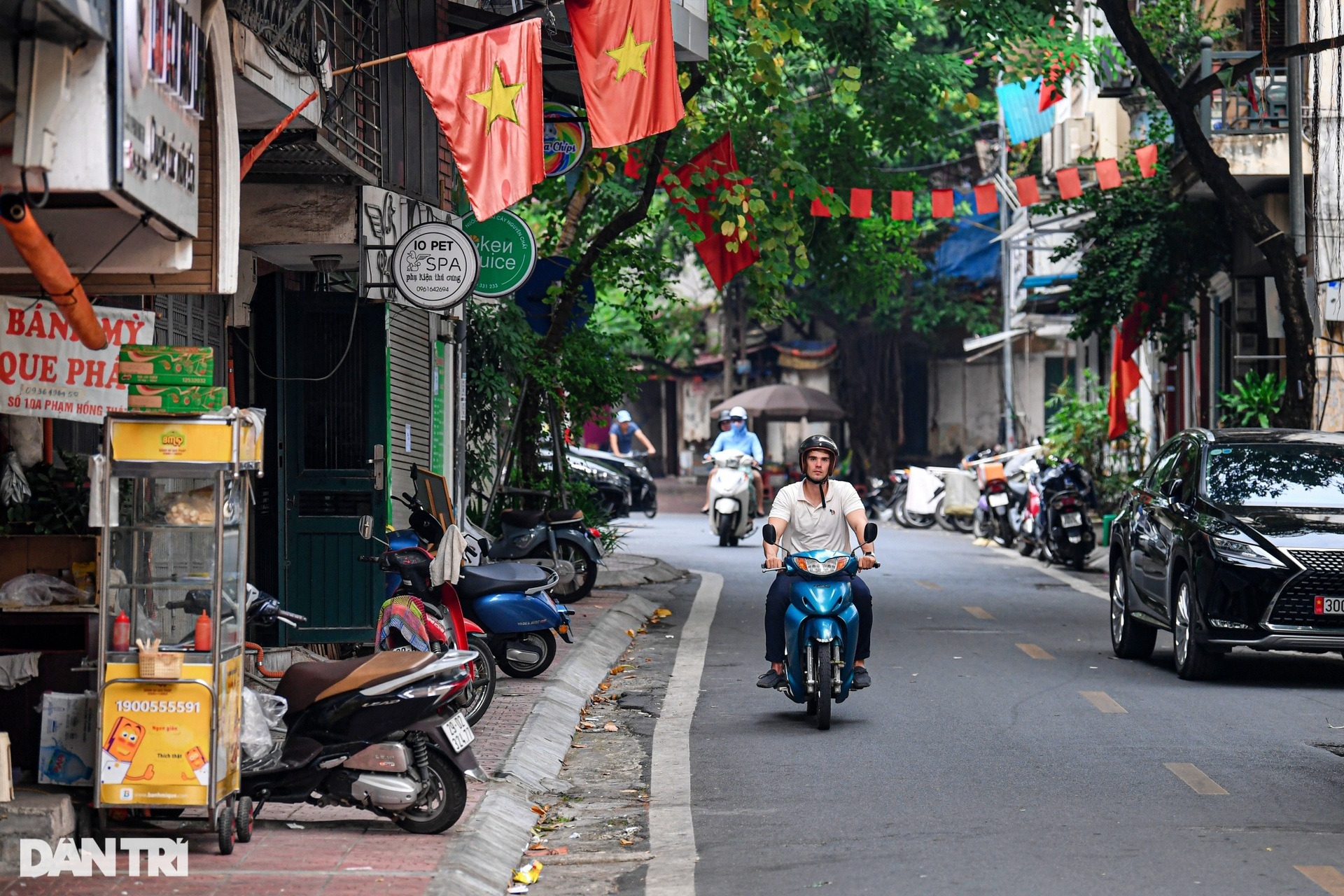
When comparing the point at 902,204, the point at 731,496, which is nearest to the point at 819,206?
the point at 902,204

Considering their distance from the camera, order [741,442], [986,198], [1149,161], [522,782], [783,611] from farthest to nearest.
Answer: [741,442] < [986,198] < [1149,161] < [783,611] < [522,782]

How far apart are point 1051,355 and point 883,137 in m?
20.5

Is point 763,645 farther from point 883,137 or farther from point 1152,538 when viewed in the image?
point 883,137

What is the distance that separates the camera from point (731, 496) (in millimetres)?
24172

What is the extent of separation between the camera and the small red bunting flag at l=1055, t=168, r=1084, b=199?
20.4 meters

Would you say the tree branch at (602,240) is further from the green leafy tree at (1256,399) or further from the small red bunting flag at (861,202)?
the green leafy tree at (1256,399)

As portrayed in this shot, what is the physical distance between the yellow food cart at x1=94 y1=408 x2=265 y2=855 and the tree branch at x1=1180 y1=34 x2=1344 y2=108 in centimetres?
1157

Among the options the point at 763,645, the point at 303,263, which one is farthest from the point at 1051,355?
the point at 303,263

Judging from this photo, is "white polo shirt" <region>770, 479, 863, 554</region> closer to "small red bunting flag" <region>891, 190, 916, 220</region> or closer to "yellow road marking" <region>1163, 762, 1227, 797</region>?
"yellow road marking" <region>1163, 762, 1227, 797</region>

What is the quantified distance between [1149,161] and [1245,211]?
4844 mm

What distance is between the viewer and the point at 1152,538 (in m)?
12.8

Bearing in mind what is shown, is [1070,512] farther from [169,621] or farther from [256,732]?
[169,621]

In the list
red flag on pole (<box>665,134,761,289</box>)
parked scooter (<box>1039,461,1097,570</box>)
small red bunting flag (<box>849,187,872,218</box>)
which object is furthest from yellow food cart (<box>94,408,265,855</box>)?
parked scooter (<box>1039,461,1097,570</box>)

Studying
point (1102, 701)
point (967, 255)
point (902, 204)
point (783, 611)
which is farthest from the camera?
point (967, 255)
